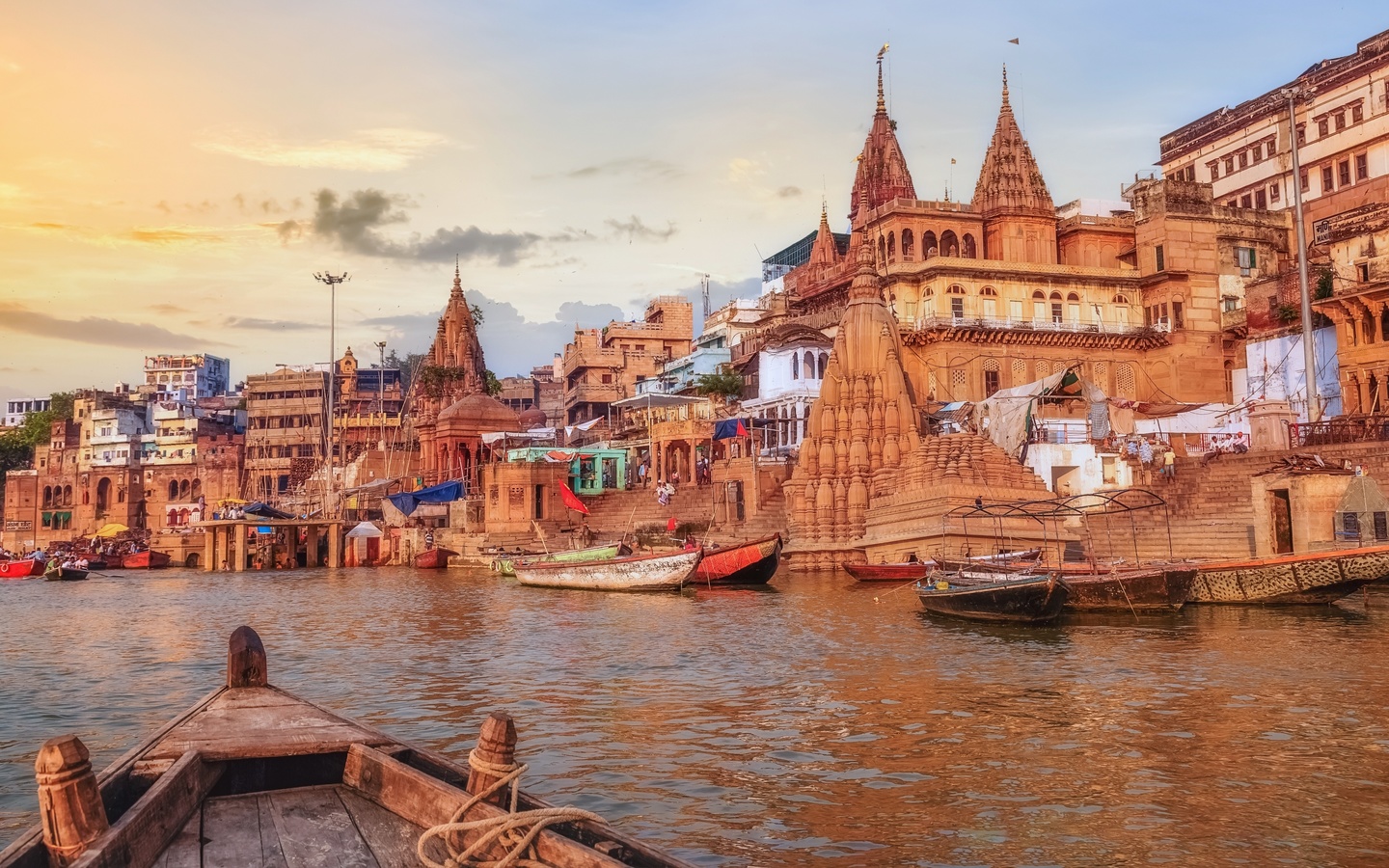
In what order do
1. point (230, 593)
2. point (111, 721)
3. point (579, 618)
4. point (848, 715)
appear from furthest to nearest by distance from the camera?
point (230, 593) → point (579, 618) → point (111, 721) → point (848, 715)

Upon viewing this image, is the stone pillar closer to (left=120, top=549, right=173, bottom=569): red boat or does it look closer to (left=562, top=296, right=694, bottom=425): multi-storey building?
(left=120, top=549, right=173, bottom=569): red boat

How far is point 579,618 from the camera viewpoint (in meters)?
27.6

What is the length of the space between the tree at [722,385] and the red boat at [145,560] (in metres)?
31.7

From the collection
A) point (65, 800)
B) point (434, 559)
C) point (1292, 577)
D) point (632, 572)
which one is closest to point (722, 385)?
point (434, 559)

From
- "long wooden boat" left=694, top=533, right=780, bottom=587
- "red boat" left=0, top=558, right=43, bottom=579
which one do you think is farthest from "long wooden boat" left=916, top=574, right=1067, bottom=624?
"red boat" left=0, top=558, right=43, bottom=579

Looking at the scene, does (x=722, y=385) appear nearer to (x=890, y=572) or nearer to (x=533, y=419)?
(x=533, y=419)

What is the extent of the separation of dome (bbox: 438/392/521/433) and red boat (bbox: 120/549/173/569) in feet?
56.3

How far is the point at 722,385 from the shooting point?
203 feet

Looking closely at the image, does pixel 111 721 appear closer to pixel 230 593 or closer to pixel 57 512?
pixel 230 593

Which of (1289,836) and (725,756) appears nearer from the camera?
(1289,836)

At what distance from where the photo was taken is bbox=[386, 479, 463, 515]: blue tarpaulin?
2424 inches

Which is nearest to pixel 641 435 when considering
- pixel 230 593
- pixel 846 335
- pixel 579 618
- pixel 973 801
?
pixel 846 335

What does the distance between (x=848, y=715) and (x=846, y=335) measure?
1243 inches

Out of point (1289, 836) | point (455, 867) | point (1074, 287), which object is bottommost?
point (1289, 836)
